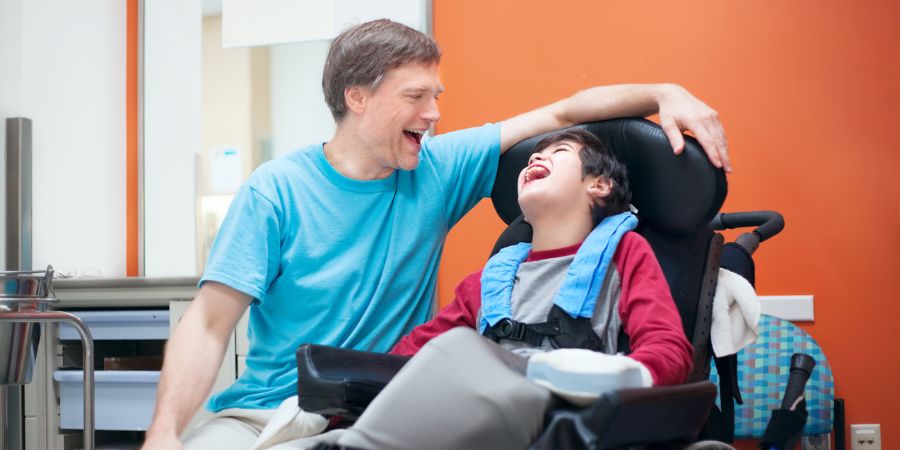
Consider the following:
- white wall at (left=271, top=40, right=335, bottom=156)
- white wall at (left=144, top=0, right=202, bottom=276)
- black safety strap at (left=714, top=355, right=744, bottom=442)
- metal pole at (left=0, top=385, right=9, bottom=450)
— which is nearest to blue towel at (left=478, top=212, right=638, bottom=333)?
black safety strap at (left=714, top=355, right=744, bottom=442)

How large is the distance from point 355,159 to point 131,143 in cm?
185

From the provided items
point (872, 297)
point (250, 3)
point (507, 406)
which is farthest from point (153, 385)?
point (872, 297)

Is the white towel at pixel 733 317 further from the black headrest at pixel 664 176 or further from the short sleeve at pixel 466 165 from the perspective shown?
the short sleeve at pixel 466 165

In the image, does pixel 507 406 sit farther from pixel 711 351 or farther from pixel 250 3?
pixel 250 3

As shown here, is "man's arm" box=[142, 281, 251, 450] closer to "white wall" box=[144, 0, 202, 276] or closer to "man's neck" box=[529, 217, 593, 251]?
"man's neck" box=[529, 217, 593, 251]

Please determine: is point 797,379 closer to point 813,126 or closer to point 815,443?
point 815,443

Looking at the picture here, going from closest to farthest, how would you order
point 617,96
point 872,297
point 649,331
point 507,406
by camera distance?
point 507,406 < point 649,331 < point 617,96 < point 872,297

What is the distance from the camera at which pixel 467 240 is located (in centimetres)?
271

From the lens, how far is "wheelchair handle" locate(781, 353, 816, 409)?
1797mm

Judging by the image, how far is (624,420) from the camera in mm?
842

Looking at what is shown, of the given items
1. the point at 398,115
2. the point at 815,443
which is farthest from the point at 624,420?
the point at 815,443

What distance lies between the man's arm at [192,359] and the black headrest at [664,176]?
2.20 ft

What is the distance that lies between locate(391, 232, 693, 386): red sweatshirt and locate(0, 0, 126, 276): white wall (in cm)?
197

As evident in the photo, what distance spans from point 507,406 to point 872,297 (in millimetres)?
1972
